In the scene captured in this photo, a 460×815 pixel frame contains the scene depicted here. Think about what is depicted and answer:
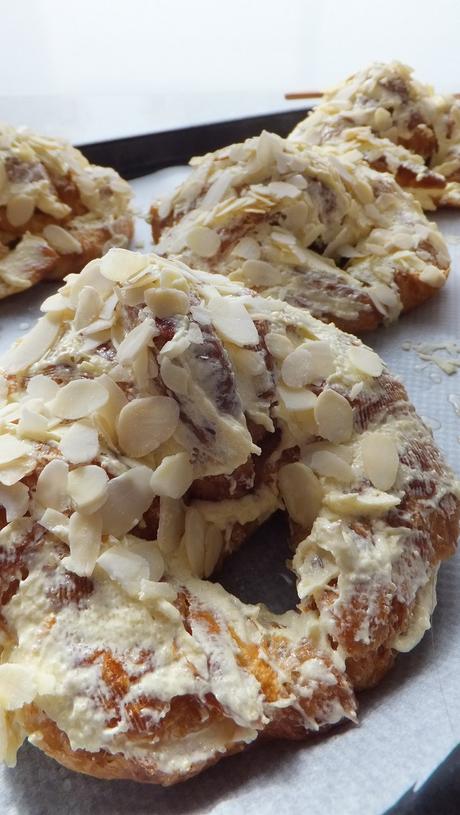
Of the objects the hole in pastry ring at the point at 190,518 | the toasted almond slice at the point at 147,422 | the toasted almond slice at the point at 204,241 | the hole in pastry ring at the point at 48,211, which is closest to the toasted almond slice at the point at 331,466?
the hole in pastry ring at the point at 190,518

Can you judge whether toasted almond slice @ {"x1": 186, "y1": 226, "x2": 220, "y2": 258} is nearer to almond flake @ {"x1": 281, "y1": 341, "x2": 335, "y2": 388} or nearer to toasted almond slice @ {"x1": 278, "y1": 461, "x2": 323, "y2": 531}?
almond flake @ {"x1": 281, "y1": 341, "x2": 335, "y2": 388}

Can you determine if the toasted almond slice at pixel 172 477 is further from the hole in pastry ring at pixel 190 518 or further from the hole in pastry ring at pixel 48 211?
the hole in pastry ring at pixel 48 211

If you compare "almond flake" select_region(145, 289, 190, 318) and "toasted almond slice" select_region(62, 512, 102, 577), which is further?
"almond flake" select_region(145, 289, 190, 318)

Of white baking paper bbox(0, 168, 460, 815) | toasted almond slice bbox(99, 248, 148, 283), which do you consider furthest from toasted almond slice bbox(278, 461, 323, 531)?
toasted almond slice bbox(99, 248, 148, 283)

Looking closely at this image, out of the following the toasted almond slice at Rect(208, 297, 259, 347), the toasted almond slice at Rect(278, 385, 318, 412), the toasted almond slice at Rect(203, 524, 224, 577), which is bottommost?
the toasted almond slice at Rect(203, 524, 224, 577)

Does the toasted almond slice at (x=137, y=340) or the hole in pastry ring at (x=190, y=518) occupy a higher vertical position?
the toasted almond slice at (x=137, y=340)

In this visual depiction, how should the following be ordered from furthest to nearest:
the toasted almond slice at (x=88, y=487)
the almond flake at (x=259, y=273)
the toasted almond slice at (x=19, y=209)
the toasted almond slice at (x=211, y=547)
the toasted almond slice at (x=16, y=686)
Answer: the toasted almond slice at (x=19, y=209)
the almond flake at (x=259, y=273)
the toasted almond slice at (x=211, y=547)
the toasted almond slice at (x=88, y=487)
the toasted almond slice at (x=16, y=686)

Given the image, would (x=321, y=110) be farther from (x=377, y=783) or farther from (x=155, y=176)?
(x=377, y=783)
